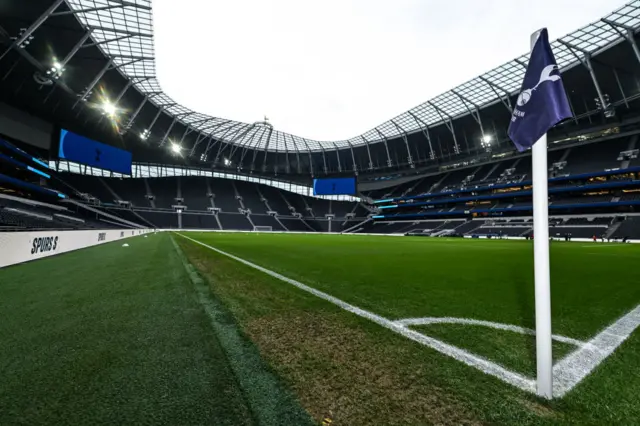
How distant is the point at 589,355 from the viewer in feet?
8.32

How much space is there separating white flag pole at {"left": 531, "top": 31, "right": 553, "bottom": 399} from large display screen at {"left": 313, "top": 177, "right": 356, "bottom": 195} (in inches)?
3184

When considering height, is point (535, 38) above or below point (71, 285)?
above

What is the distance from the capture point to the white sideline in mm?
2066

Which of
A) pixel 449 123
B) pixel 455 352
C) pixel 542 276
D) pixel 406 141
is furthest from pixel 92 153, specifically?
pixel 449 123

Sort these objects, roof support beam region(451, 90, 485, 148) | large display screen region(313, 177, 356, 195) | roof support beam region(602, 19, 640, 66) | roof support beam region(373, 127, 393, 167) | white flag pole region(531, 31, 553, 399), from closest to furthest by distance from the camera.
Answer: white flag pole region(531, 31, 553, 399) < roof support beam region(602, 19, 640, 66) < roof support beam region(451, 90, 485, 148) < roof support beam region(373, 127, 393, 167) < large display screen region(313, 177, 356, 195)

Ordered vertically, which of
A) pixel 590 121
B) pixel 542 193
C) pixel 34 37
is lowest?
pixel 542 193

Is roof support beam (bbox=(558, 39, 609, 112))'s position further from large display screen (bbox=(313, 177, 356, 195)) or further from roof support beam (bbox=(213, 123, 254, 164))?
roof support beam (bbox=(213, 123, 254, 164))

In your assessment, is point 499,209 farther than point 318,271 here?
Yes

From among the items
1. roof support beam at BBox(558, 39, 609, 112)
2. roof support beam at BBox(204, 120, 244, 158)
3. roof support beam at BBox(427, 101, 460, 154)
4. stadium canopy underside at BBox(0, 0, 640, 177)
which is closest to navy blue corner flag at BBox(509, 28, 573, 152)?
stadium canopy underside at BBox(0, 0, 640, 177)

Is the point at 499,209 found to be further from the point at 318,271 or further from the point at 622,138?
the point at 318,271

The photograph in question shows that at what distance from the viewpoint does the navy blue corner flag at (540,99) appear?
2.19 metres

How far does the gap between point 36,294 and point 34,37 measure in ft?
121

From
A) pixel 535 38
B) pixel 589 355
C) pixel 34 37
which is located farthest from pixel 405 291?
pixel 34 37

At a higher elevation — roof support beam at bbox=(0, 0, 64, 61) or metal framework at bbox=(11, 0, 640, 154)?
metal framework at bbox=(11, 0, 640, 154)
